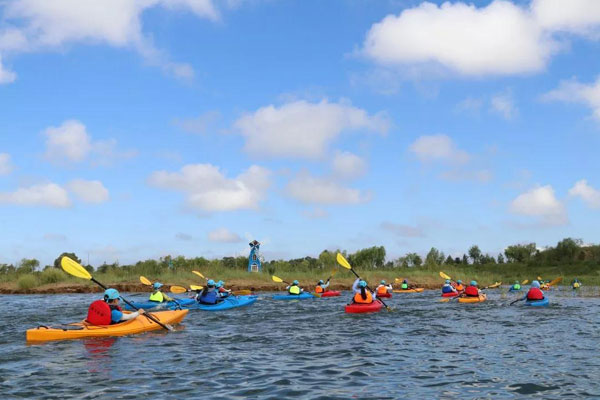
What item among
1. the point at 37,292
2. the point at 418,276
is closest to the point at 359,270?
the point at 418,276

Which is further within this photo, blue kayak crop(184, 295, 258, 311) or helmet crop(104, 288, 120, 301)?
blue kayak crop(184, 295, 258, 311)

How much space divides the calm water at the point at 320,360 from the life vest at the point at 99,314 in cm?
62

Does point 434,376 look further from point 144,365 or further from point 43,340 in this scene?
point 43,340

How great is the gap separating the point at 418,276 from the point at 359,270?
476cm

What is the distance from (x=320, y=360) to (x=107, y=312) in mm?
6273

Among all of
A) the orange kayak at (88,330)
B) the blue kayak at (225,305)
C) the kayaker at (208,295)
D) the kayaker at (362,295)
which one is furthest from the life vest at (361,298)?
the orange kayak at (88,330)

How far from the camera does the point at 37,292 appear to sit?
3203cm

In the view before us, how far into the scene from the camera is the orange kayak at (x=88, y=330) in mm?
12594

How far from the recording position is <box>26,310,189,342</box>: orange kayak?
12594mm

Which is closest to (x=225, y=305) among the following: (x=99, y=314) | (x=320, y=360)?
(x=99, y=314)

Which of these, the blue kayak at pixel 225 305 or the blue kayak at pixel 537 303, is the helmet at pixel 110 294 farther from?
the blue kayak at pixel 537 303

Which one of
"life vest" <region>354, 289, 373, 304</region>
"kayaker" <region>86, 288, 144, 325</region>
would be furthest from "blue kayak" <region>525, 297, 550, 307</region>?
"kayaker" <region>86, 288, 144, 325</region>

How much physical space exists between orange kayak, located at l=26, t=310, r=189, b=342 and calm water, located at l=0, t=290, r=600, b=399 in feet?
0.97

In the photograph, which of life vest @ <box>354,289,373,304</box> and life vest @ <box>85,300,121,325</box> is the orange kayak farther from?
life vest @ <box>354,289,373,304</box>
